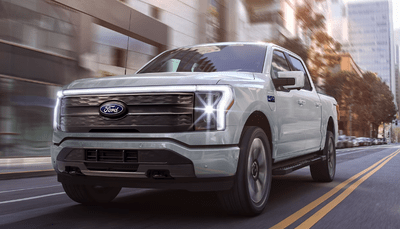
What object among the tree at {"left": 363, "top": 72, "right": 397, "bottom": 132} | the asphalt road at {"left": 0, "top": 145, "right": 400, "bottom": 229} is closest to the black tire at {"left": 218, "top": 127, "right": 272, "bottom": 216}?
the asphalt road at {"left": 0, "top": 145, "right": 400, "bottom": 229}

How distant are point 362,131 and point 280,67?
98767 mm

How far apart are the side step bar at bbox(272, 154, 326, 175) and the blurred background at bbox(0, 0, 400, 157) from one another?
2573 mm

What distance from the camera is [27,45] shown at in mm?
14398

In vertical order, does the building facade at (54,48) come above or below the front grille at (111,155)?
above

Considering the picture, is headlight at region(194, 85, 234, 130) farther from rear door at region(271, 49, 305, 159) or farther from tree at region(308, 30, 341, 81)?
tree at region(308, 30, 341, 81)

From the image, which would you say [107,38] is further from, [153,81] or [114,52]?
[153,81]

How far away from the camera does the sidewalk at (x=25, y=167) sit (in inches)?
386

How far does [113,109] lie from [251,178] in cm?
154

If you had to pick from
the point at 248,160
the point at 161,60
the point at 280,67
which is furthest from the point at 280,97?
the point at 161,60

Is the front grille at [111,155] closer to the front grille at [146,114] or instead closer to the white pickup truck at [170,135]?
the white pickup truck at [170,135]

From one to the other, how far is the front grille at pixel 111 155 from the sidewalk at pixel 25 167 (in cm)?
626

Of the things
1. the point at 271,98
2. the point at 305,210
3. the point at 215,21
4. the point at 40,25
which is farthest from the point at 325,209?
the point at 215,21

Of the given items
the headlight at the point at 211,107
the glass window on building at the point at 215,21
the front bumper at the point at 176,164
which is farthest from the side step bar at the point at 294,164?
the glass window on building at the point at 215,21

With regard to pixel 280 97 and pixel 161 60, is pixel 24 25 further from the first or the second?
pixel 280 97
